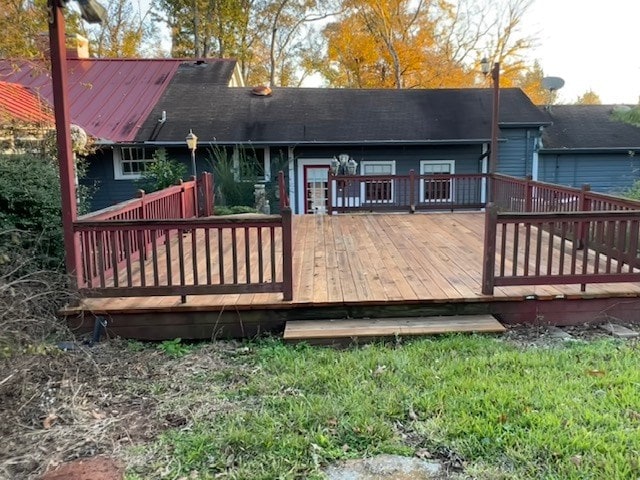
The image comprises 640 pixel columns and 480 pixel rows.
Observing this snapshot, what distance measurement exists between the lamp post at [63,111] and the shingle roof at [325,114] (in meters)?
8.51

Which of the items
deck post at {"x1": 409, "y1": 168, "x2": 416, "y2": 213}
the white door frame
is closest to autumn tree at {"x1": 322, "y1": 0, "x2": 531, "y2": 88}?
the white door frame

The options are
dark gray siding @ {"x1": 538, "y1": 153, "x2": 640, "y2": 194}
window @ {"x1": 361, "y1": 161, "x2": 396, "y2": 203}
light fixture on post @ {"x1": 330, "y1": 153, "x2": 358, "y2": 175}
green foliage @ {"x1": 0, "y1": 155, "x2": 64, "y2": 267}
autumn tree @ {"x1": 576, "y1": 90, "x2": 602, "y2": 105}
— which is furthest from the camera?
autumn tree @ {"x1": 576, "y1": 90, "x2": 602, "y2": 105}

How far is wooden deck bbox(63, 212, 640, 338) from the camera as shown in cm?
434

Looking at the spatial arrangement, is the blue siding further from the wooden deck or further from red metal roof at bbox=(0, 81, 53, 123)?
the wooden deck

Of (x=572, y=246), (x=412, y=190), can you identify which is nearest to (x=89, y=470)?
(x=572, y=246)

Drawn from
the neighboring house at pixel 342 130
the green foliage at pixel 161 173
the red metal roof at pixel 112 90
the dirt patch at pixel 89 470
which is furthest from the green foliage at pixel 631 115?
the red metal roof at pixel 112 90

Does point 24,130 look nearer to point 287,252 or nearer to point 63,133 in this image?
point 63,133

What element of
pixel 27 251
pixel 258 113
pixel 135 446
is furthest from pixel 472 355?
pixel 258 113

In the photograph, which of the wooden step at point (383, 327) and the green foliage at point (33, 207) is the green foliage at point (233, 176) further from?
the wooden step at point (383, 327)

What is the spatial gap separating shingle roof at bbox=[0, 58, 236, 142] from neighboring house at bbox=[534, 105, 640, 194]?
387 inches

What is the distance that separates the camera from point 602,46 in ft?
81.3

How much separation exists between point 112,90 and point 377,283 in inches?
493

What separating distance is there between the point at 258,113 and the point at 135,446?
12046 millimetres

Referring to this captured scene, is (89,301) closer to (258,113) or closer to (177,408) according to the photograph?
(177,408)
